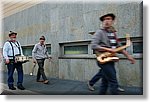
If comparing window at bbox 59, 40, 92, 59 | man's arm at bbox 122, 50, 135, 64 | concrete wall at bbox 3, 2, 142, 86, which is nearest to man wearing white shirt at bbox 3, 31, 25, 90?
concrete wall at bbox 3, 2, 142, 86

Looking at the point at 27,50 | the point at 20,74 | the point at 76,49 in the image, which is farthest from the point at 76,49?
the point at 20,74

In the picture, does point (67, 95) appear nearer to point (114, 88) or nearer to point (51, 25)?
point (114, 88)

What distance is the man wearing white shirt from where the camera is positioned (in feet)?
14.2

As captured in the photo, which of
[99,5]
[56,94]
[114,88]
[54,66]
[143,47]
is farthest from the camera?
[54,66]

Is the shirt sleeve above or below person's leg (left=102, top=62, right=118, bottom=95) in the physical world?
above

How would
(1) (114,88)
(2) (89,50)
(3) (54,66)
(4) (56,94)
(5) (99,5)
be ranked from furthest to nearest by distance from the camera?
(3) (54,66) < (2) (89,50) < (5) (99,5) < (4) (56,94) < (1) (114,88)

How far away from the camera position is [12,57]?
4430 mm

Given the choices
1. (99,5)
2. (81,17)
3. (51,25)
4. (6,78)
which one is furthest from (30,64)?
(99,5)

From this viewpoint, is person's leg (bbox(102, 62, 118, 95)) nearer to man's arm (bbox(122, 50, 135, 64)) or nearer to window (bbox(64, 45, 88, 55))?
man's arm (bbox(122, 50, 135, 64))

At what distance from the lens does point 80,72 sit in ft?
15.3

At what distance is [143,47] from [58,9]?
175cm

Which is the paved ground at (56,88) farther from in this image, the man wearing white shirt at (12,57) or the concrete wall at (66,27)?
the concrete wall at (66,27)

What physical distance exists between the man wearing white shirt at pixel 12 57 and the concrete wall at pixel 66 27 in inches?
5.3

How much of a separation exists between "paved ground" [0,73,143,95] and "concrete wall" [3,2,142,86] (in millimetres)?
231
